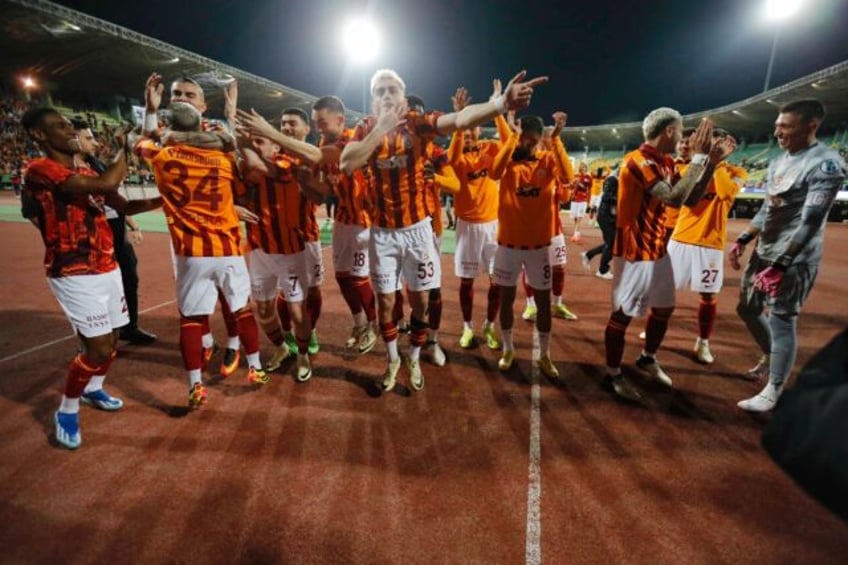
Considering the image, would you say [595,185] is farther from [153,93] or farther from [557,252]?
[153,93]

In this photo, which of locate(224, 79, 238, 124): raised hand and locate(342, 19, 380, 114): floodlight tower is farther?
locate(342, 19, 380, 114): floodlight tower

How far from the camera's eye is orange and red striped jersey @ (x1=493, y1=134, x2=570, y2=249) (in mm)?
4066

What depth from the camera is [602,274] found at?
8.63 m

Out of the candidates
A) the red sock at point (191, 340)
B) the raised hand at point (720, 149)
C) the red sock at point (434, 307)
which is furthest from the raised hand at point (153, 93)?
the raised hand at point (720, 149)

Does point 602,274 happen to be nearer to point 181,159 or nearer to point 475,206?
point 475,206

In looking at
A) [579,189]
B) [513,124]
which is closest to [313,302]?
[513,124]

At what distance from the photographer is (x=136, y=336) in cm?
509

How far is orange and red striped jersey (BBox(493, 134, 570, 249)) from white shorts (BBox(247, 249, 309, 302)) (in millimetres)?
2162

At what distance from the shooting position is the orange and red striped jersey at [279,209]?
3.99 metres

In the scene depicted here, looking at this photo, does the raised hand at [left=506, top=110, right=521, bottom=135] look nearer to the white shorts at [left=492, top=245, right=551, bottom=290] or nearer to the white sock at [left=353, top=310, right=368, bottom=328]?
the white shorts at [left=492, top=245, right=551, bottom=290]

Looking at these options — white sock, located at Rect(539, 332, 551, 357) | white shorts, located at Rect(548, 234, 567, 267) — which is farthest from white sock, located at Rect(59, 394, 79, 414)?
white shorts, located at Rect(548, 234, 567, 267)

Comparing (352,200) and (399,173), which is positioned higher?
(399,173)

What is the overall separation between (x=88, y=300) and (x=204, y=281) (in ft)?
2.53

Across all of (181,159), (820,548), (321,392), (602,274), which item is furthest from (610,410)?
(602,274)
